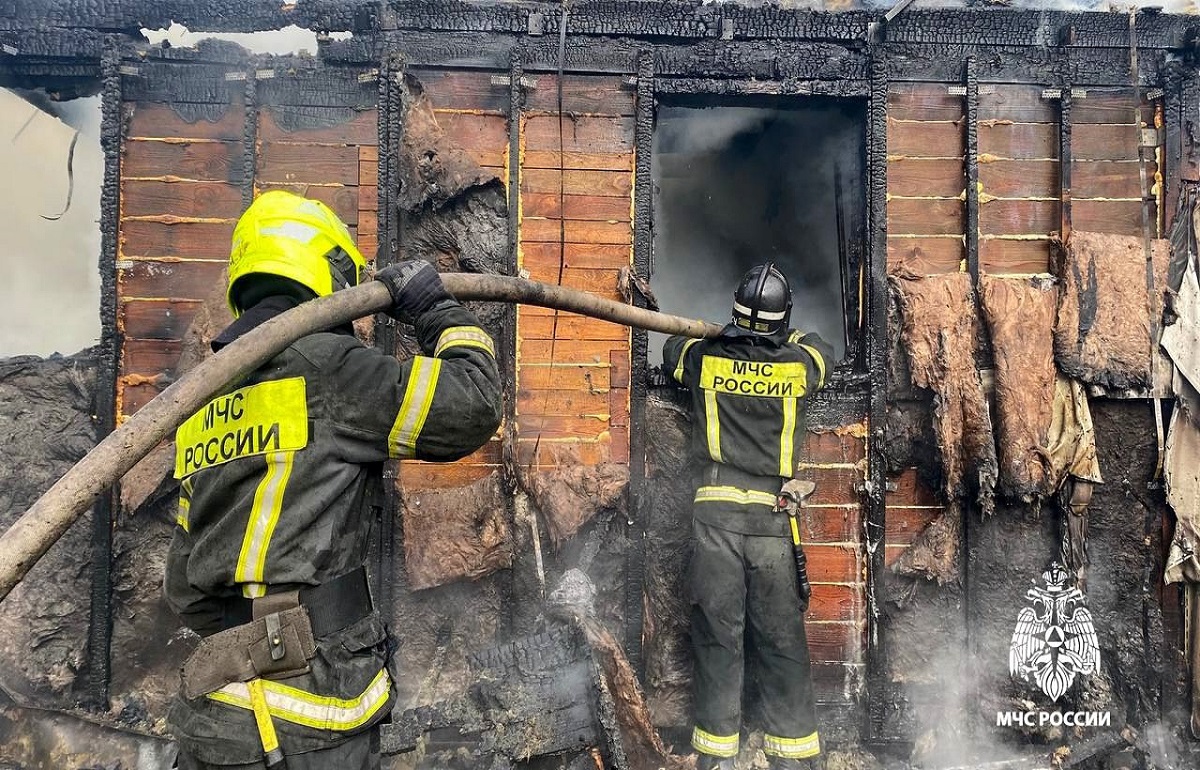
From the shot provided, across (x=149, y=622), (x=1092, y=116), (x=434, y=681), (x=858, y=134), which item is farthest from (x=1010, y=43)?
(x=149, y=622)

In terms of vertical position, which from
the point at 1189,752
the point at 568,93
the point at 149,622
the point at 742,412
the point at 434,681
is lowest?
the point at 1189,752

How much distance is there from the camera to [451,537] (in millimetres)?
4727

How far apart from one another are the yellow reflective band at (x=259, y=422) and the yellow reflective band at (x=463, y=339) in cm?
51

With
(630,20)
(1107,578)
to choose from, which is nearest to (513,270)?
(630,20)

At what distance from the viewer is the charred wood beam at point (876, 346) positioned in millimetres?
4980

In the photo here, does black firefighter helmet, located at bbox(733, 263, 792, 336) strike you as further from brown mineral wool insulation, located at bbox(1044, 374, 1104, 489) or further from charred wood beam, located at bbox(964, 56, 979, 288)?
brown mineral wool insulation, located at bbox(1044, 374, 1104, 489)

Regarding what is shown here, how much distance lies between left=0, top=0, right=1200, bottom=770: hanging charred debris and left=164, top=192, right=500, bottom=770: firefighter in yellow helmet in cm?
225

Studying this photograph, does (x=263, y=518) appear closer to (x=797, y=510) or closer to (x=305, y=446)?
(x=305, y=446)

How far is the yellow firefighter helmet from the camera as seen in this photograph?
8.08 feet

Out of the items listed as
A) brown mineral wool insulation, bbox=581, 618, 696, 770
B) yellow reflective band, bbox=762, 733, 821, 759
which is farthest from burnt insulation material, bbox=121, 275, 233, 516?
yellow reflective band, bbox=762, 733, 821, 759

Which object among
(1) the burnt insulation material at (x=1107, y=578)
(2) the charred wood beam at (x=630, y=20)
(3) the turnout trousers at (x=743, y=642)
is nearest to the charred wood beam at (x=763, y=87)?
(2) the charred wood beam at (x=630, y=20)

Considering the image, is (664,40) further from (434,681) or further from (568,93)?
(434,681)

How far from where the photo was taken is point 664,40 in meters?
5.00

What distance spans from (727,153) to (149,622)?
6475 millimetres
